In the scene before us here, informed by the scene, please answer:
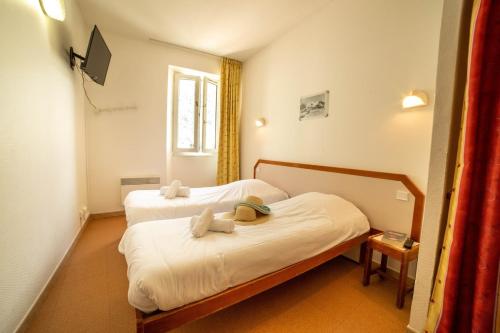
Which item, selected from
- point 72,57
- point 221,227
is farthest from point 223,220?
point 72,57

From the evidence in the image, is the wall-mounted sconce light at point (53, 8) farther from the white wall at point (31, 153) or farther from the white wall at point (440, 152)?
the white wall at point (440, 152)

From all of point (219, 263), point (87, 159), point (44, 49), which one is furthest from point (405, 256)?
point (87, 159)

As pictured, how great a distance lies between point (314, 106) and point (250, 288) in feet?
7.71

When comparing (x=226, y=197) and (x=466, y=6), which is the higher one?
(x=466, y=6)

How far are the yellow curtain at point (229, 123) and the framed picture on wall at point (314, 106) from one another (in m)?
1.64

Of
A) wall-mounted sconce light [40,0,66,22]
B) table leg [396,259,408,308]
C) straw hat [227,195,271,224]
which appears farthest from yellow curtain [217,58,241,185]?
table leg [396,259,408,308]

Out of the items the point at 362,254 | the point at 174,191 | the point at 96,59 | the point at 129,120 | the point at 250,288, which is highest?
the point at 96,59

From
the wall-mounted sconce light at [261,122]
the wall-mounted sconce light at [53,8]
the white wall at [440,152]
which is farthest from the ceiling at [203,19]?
the white wall at [440,152]

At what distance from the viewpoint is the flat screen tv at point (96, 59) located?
231 cm

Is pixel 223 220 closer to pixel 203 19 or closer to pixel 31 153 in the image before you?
pixel 31 153

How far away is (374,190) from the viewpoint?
85.9 inches

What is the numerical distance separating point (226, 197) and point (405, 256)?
2.02 m

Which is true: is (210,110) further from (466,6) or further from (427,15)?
(466,6)

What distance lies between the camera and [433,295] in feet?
3.79
